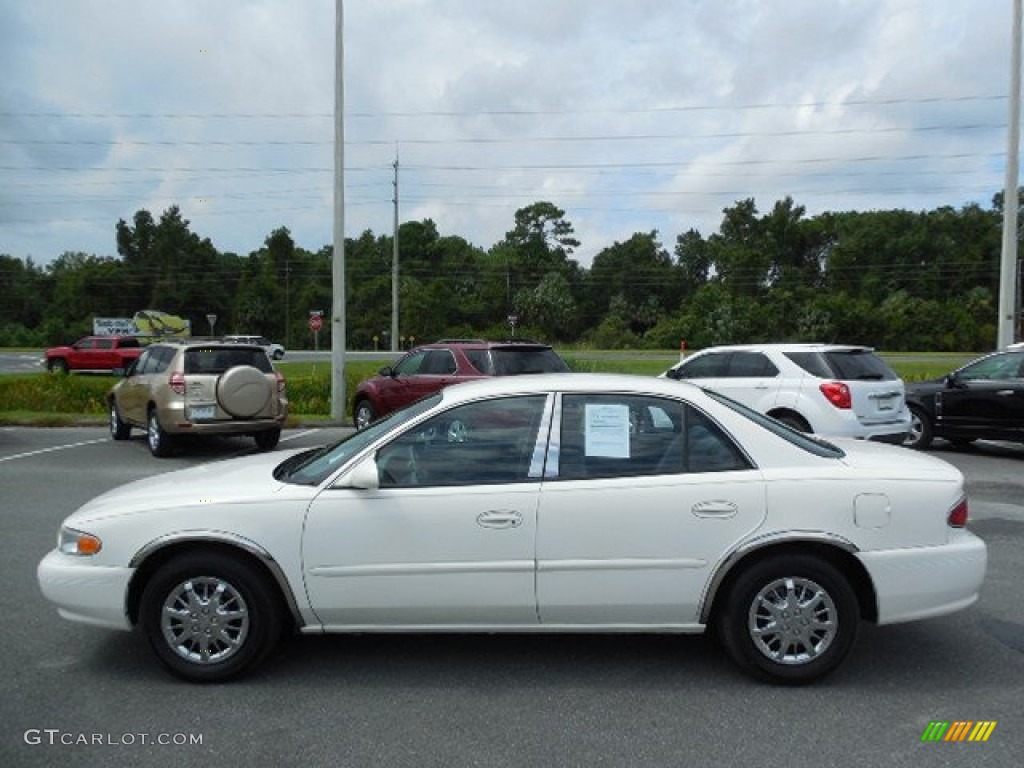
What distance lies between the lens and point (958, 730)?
3701 mm

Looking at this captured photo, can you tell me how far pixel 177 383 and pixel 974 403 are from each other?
11.1 meters

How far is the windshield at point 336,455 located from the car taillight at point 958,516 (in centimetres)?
259

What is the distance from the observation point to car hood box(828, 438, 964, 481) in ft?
14.1

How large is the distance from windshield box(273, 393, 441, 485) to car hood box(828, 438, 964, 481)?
2205mm

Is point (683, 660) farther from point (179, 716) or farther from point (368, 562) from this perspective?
point (179, 716)

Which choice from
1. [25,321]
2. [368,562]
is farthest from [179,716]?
[25,321]

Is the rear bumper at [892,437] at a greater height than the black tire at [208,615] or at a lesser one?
greater

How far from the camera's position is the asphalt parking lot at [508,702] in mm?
3496

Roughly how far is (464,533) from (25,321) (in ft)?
374

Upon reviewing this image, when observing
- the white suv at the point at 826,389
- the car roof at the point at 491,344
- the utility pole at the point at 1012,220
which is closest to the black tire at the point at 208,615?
the white suv at the point at 826,389

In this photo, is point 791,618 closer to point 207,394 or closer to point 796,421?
point 796,421

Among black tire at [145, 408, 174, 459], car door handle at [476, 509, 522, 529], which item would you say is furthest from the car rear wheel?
car door handle at [476, 509, 522, 529]

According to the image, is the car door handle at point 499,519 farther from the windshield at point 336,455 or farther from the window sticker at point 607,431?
the windshield at point 336,455

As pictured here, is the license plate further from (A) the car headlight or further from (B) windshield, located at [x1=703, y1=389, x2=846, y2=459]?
(B) windshield, located at [x1=703, y1=389, x2=846, y2=459]
